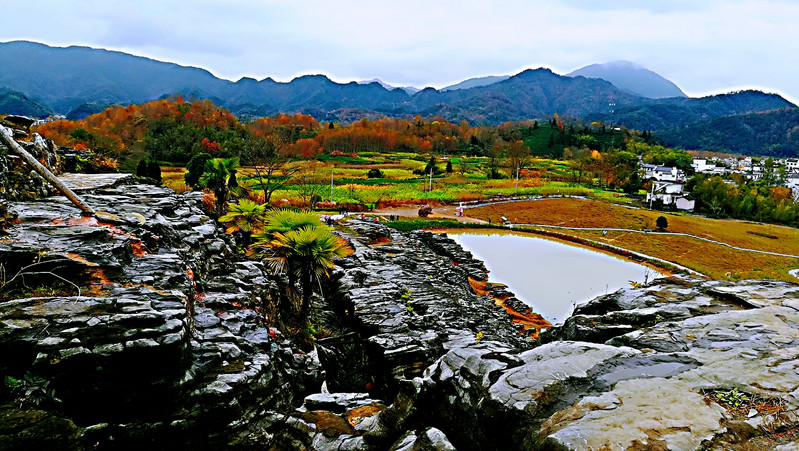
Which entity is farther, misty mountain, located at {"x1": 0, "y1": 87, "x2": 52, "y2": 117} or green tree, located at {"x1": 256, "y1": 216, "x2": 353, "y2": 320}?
misty mountain, located at {"x1": 0, "y1": 87, "x2": 52, "y2": 117}

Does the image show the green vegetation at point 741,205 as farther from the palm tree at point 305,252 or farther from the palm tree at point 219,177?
the palm tree at point 305,252

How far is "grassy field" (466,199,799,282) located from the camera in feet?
84.5

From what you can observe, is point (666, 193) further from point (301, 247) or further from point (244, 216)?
point (301, 247)

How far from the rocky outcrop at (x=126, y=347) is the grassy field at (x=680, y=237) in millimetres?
25216

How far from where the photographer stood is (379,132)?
105375mm

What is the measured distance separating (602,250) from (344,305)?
74.8 feet

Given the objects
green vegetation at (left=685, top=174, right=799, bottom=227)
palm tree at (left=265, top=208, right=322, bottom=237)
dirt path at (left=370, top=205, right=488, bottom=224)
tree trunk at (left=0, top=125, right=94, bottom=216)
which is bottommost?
dirt path at (left=370, top=205, right=488, bottom=224)

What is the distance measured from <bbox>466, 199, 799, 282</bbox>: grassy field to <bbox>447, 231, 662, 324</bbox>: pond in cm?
487

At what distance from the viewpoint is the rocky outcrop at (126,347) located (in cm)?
486

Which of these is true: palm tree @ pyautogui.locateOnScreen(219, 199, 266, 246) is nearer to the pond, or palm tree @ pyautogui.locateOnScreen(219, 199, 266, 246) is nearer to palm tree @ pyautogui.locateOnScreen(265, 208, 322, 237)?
palm tree @ pyautogui.locateOnScreen(265, 208, 322, 237)

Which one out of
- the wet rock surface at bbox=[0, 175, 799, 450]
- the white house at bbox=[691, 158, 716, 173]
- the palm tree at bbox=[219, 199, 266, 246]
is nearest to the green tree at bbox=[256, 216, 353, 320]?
the wet rock surface at bbox=[0, 175, 799, 450]

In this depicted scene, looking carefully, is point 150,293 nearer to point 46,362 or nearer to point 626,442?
point 46,362

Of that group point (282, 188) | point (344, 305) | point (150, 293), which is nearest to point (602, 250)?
point (344, 305)

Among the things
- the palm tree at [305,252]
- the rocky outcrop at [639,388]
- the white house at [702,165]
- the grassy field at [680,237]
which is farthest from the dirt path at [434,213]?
the white house at [702,165]
